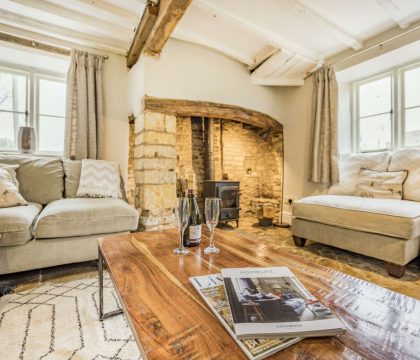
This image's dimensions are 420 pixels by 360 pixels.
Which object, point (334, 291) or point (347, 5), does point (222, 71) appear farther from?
point (334, 291)

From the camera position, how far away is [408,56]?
2604 mm

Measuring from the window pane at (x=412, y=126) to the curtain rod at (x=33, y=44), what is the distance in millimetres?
4058

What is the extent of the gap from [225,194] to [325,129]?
1.60 m

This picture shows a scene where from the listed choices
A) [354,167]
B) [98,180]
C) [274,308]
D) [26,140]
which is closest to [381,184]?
[354,167]

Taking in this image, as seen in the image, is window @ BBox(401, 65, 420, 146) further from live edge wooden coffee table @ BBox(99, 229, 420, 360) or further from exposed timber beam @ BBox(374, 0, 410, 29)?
live edge wooden coffee table @ BBox(99, 229, 420, 360)

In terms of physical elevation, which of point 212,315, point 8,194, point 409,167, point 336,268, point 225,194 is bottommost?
point 336,268

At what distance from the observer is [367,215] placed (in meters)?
1.89

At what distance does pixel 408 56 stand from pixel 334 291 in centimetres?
321

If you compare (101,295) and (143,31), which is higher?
(143,31)

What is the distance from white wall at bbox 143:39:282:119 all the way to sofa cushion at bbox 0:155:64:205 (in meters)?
1.28

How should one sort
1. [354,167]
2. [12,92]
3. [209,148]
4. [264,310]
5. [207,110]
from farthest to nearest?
[209,148] < [207,110] < [354,167] < [12,92] < [264,310]

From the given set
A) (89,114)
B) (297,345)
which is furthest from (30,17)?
(297,345)

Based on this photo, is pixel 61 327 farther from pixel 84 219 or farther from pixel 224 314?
pixel 224 314

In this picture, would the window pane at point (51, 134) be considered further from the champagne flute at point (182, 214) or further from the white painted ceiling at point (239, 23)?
the champagne flute at point (182, 214)
